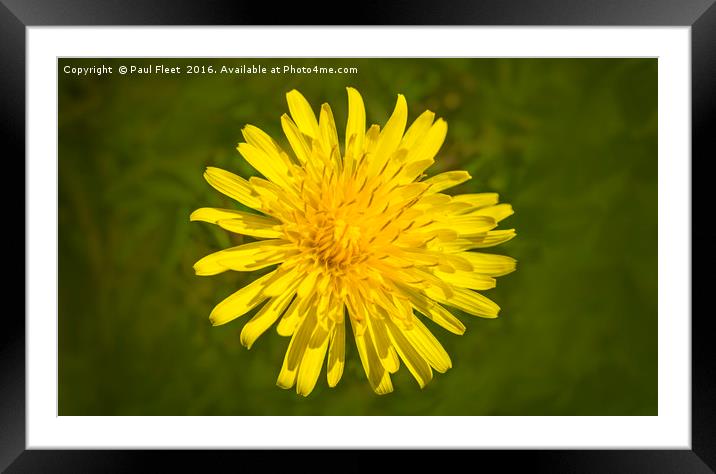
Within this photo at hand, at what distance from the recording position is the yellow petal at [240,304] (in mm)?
1115

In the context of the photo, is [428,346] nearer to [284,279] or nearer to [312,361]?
[312,361]

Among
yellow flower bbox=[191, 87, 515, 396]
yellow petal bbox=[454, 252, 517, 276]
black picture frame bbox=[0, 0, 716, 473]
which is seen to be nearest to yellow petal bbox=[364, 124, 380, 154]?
yellow flower bbox=[191, 87, 515, 396]

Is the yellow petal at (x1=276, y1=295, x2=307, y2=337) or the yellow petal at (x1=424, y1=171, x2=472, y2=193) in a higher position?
the yellow petal at (x1=424, y1=171, x2=472, y2=193)

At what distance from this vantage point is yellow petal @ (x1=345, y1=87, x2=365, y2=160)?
1111 mm

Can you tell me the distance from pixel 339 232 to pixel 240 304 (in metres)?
0.30

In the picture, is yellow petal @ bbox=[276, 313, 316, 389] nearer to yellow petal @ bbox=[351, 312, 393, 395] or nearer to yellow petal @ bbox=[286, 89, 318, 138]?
yellow petal @ bbox=[351, 312, 393, 395]

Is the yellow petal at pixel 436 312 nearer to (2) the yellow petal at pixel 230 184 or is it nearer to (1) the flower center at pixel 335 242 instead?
(1) the flower center at pixel 335 242

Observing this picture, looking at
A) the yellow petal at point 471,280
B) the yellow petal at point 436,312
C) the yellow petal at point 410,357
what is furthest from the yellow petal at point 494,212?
the yellow petal at point 410,357

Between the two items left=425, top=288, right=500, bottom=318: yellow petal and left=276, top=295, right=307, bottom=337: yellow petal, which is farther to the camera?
left=425, top=288, right=500, bottom=318: yellow petal

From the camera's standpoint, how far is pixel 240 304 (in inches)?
43.9
